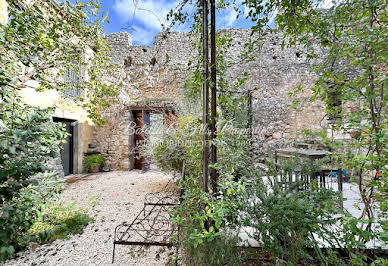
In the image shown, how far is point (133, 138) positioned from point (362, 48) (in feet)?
19.7

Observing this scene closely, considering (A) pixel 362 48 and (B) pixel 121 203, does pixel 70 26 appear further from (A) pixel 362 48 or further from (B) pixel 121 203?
(A) pixel 362 48

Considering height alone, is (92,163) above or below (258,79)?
below

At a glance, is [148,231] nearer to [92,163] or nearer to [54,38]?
[54,38]

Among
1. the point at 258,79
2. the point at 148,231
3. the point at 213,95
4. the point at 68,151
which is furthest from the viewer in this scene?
the point at 258,79

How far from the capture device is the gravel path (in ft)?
6.20

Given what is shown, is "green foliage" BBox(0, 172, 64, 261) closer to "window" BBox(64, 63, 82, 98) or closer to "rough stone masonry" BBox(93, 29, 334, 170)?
"window" BBox(64, 63, 82, 98)

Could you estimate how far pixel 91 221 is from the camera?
2.66 metres

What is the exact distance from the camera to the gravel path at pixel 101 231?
189 centimetres

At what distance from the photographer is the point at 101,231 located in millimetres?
2434

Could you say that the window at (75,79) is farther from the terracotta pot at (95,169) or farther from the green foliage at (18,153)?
the terracotta pot at (95,169)

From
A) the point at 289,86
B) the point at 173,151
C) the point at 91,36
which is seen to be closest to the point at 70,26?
the point at 91,36

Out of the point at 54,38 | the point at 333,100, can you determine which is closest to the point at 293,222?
the point at 333,100

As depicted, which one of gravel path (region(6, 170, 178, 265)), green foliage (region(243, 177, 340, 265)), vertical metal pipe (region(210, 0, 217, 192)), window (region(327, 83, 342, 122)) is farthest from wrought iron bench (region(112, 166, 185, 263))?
window (region(327, 83, 342, 122))

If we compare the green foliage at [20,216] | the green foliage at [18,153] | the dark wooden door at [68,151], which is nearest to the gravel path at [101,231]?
the dark wooden door at [68,151]
